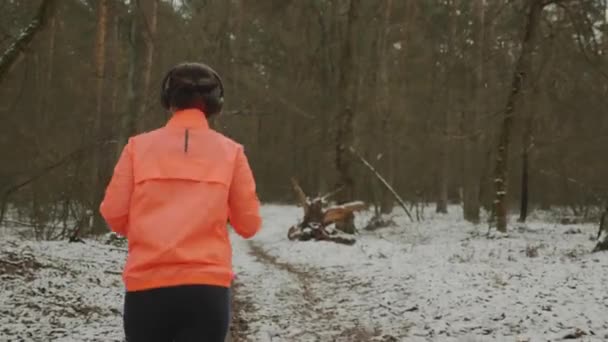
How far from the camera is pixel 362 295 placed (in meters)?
9.73

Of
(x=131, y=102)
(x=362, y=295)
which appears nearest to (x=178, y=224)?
(x=362, y=295)

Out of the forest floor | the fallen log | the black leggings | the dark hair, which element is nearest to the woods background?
the fallen log

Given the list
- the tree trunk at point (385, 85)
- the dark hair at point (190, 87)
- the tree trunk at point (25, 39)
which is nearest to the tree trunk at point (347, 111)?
the tree trunk at point (385, 85)

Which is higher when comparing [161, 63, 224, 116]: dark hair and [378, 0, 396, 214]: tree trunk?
[378, 0, 396, 214]: tree trunk

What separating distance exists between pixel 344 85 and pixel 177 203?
1720cm

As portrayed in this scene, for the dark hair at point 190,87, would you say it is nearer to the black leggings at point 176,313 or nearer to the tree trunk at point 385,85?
the black leggings at point 176,313

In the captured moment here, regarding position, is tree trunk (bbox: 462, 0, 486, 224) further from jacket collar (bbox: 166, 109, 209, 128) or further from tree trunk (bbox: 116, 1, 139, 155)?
jacket collar (bbox: 166, 109, 209, 128)

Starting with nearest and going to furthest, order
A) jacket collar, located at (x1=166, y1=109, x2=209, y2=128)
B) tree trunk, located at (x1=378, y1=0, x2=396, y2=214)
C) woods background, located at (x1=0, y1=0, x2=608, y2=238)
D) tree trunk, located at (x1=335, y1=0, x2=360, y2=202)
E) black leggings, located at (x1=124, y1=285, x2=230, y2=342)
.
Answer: black leggings, located at (x1=124, y1=285, x2=230, y2=342), jacket collar, located at (x1=166, y1=109, x2=209, y2=128), woods background, located at (x1=0, y1=0, x2=608, y2=238), tree trunk, located at (x1=335, y1=0, x2=360, y2=202), tree trunk, located at (x1=378, y1=0, x2=396, y2=214)

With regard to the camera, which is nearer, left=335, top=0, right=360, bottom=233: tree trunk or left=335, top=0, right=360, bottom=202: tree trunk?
left=335, top=0, right=360, bottom=202: tree trunk

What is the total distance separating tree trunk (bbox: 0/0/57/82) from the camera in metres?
8.51

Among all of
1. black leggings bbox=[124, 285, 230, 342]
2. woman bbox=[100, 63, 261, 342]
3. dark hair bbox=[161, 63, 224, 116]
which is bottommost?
black leggings bbox=[124, 285, 230, 342]

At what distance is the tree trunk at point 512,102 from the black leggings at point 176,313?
53.0 ft

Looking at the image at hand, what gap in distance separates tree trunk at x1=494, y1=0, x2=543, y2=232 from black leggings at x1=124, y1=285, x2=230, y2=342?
1616 centimetres

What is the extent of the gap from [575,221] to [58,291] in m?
24.8
